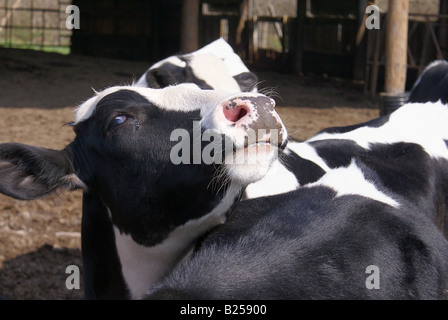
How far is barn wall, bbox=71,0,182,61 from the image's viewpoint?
1847 centimetres

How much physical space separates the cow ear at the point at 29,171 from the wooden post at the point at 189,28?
278 inches

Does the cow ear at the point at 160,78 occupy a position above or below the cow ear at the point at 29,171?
above

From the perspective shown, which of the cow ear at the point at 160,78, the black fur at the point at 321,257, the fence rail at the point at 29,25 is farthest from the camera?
A: the fence rail at the point at 29,25

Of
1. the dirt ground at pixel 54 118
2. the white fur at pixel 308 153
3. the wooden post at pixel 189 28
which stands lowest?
the dirt ground at pixel 54 118

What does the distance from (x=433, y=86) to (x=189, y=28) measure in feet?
19.6

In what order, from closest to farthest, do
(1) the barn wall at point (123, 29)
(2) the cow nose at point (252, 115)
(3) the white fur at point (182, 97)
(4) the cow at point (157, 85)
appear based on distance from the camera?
(2) the cow nose at point (252, 115) < (3) the white fur at point (182, 97) < (4) the cow at point (157, 85) < (1) the barn wall at point (123, 29)

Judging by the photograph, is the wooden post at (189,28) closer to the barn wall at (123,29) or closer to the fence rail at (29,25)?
the barn wall at (123,29)

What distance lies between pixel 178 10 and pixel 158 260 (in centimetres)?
1601

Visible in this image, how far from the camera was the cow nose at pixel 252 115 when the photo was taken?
2326 millimetres

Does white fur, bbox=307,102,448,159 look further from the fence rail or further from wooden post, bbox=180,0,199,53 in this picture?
the fence rail

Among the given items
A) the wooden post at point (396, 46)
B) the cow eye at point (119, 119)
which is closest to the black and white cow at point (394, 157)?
the cow eye at point (119, 119)

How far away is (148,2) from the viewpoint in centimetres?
1856

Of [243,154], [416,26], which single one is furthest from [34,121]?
[416,26]

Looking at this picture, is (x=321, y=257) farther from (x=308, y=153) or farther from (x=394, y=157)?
(x=308, y=153)
